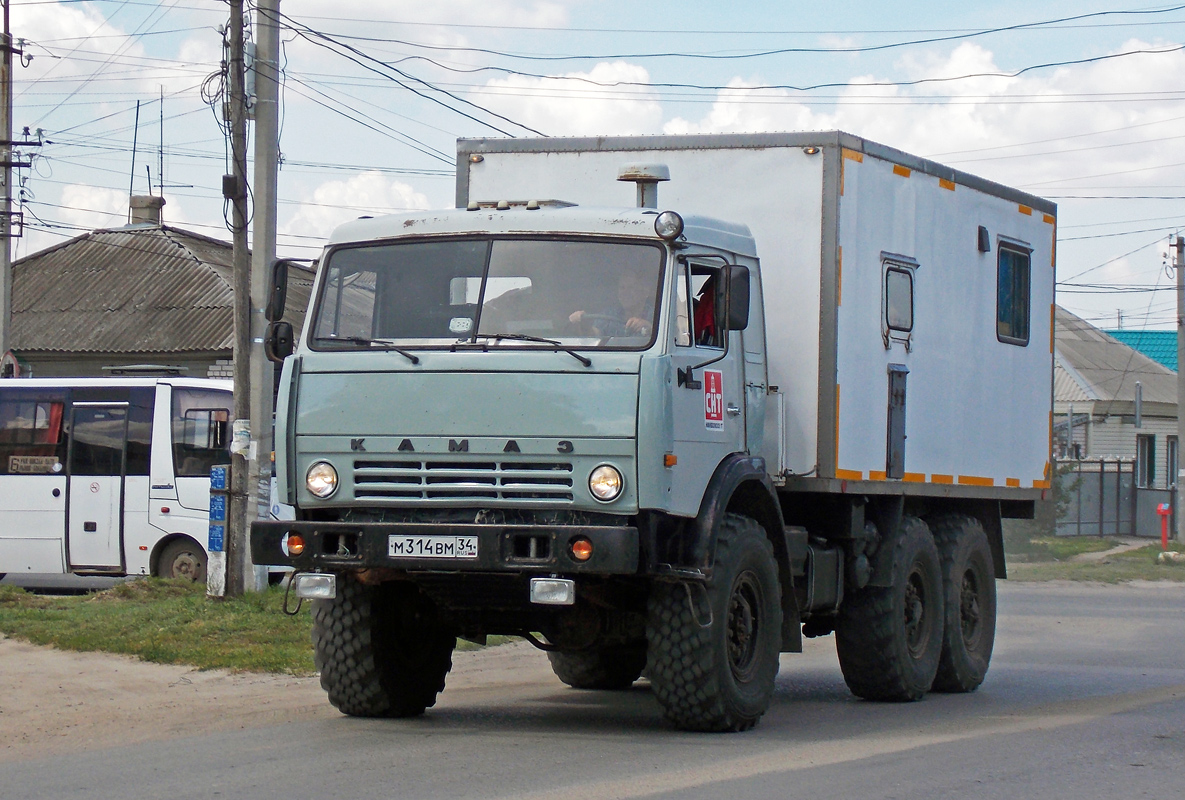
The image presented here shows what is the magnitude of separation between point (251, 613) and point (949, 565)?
20.3 ft

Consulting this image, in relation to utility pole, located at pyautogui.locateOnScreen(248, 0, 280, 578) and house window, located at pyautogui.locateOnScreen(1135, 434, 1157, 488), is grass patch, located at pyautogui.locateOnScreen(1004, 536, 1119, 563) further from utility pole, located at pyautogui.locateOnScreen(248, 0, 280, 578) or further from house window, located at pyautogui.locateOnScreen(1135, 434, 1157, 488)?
utility pole, located at pyautogui.locateOnScreen(248, 0, 280, 578)

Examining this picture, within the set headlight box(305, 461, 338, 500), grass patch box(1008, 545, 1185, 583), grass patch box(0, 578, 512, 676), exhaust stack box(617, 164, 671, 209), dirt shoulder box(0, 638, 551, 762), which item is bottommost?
grass patch box(1008, 545, 1185, 583)

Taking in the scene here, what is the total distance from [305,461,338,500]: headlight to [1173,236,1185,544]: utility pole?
27.7m

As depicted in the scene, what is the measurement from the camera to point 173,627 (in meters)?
13.6

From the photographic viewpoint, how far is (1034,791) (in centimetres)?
734

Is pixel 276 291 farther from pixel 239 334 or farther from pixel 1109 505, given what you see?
pixel 1109 505

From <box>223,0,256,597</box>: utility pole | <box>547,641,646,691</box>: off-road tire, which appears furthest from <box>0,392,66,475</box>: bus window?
<box>547,641,646,691</box>: off-road tire

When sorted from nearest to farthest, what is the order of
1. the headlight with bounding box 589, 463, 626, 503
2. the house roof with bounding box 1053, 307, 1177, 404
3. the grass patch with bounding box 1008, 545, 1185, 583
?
the headlight with bounding box 589, 463, 626, 503 < the grass patch with bounding box 1008, 545, 1185, 583 < the house roof with bounding box 1053, 307, 1177, 404

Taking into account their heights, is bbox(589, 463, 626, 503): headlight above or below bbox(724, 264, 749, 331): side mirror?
below

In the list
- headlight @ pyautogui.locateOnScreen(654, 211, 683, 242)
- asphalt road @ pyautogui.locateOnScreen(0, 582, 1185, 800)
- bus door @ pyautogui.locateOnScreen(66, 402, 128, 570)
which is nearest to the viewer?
asphalt road @ pyautogui.locateOnScreen(0, 582, 1185, 800)

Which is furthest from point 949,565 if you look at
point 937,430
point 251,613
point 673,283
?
point 251,613

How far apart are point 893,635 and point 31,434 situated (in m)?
13.3

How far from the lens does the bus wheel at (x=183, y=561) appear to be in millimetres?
19844

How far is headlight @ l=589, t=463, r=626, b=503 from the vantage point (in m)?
8.21
